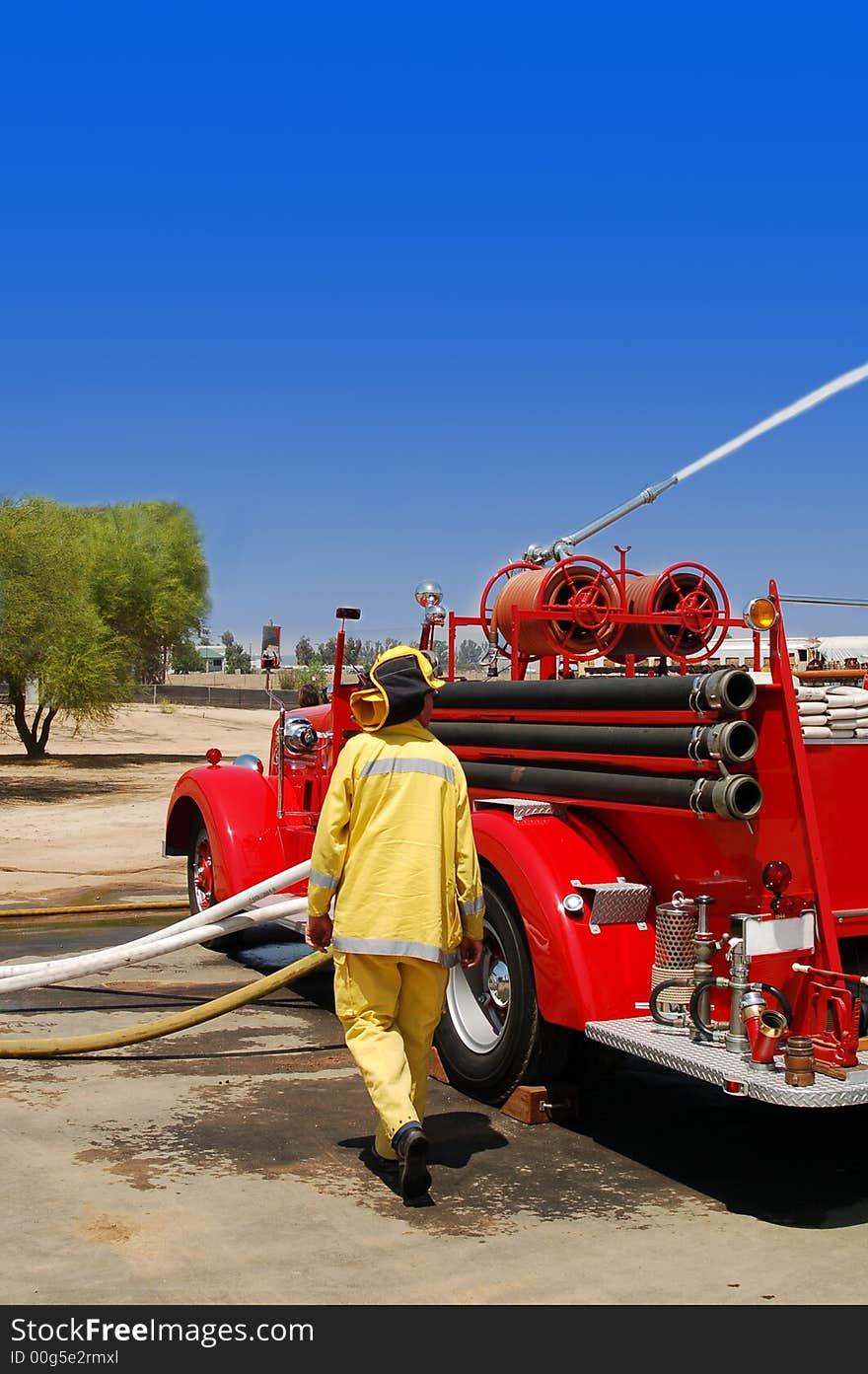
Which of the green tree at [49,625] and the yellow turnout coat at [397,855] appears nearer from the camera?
the yellow turnout coat at [397,855]

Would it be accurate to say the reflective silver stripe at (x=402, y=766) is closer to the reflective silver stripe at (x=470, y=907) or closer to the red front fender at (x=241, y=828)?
the reflective silver stripe at (x=470, y=907)

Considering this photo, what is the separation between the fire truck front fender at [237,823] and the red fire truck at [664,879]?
2.09 metres

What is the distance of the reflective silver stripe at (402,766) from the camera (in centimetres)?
508

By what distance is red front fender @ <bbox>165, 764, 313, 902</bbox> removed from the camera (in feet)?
28.2

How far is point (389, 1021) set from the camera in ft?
16.3

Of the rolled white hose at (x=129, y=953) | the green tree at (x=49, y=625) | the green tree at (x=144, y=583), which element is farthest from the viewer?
the green tree at (x=144, y=583)

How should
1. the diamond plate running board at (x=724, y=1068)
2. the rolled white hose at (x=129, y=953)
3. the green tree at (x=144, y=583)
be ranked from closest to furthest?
the diamond plate running board at (x=724, y=1068) → the rolled white hose at (x=129, y=953) → the green tree at (x=144, y=583)

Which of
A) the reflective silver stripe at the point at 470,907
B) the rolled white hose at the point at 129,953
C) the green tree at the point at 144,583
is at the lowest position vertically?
the rolled white hose at the point at 129,953

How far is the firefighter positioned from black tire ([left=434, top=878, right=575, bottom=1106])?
20.6 inches

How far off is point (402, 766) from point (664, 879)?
1149 millimetres

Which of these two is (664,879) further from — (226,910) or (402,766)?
(226,910)

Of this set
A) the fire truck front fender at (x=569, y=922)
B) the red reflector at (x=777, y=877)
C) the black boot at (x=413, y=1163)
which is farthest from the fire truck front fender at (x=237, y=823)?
the red reflector at (x=777, y=877)

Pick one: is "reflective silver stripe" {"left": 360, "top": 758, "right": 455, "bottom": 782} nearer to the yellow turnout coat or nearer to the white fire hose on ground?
the yellow turnout coat

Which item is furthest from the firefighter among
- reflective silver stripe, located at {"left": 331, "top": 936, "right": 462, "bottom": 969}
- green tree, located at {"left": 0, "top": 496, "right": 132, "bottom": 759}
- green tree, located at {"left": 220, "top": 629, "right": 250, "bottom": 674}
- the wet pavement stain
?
green tree, located at {"left": 220, "top": 629, "right": 250, "bottom": 674}
